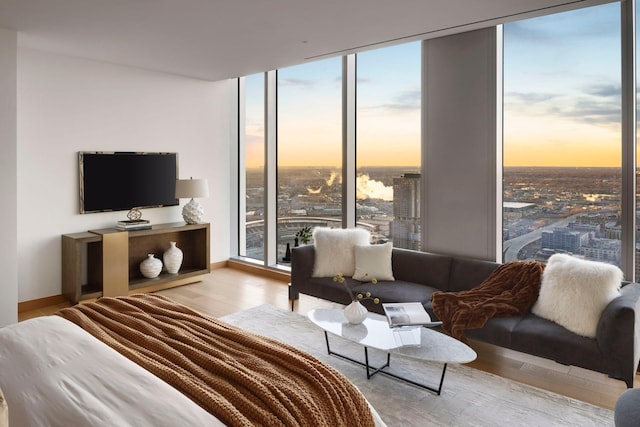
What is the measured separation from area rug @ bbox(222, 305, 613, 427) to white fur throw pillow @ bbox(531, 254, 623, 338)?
0.51 meters

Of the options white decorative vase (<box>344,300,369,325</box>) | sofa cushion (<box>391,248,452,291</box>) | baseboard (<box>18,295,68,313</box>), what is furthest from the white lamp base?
white decorative vase (<box>344,300,369,325</box>)

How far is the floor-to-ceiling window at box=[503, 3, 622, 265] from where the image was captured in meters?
3.66

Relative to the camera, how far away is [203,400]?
167cm

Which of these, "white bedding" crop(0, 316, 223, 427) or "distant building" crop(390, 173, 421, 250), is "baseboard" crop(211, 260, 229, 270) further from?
"white bedding" crop(0, 316, 223, 427)

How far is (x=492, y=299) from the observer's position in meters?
3.47

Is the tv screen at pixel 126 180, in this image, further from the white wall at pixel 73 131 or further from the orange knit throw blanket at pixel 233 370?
the orange knit throw blanket at pixel 233 370

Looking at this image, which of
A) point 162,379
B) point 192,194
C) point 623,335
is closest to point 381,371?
point 623,335

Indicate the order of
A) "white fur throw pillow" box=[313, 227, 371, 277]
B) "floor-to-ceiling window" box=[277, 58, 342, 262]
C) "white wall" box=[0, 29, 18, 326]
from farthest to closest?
"floor-to-ceiling window" box=[277, 58, 342, 262] → "white fur throw pillow" box=[313, 227, 371, 277] → "white wall" box=[0, 29, 18, 326]

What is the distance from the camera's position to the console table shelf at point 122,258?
4676 millimetres

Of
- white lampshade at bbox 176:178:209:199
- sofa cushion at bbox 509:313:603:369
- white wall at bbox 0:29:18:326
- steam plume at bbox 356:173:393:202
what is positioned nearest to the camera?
sofa cushion at bbox 509:313:603:369

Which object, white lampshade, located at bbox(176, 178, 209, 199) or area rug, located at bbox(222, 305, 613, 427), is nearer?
area rug, located at bbox(222, 305, 613, 427)

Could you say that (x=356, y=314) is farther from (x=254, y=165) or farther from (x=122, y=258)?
(x=254, y=165)

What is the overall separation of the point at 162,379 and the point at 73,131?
3923 mm

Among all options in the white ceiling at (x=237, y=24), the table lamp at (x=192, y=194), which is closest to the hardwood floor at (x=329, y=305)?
the table lamp at (x=192, y=194)
